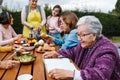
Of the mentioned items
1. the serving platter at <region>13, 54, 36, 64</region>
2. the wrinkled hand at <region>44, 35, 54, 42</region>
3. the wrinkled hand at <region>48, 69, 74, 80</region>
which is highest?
the wrinkled hand at <region>48, 69, 74, 80</region>

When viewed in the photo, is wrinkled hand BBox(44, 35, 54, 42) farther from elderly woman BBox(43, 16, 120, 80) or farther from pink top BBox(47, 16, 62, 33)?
elderly woman BBox(43, 16, 120, 80)

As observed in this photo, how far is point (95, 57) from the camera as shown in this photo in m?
2.62

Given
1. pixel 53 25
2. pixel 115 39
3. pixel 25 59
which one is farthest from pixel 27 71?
pixel 115 39

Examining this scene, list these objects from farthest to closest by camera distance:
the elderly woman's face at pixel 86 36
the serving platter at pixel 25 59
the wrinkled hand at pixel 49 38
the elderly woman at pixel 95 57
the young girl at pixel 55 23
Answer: the young girl at pixel 55 23 → the wrinkled hand at pixel 49 38 → the serving platter at pixel 25 59 → the elderly woman's face at pixel 86 36 → the elderly woman at pixel 95 57

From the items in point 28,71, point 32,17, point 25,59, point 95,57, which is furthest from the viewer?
point 32,17

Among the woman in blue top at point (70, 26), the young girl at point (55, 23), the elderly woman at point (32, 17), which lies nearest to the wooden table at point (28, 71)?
the woman in blue top at point (70, 26)

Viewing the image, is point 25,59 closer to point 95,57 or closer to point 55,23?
point 95,57

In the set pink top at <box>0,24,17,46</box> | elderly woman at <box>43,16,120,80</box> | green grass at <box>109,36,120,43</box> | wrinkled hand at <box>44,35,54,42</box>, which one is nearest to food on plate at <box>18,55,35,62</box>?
elderly woman at <box>43,16,120,80</box>

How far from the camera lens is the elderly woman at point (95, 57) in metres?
2.38

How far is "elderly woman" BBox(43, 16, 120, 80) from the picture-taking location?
238 cm

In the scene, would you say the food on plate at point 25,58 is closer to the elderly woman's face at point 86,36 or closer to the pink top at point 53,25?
the elderly woman's face at point 86,36

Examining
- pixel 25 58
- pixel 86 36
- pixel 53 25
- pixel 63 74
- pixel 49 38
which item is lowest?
pixel 53 25

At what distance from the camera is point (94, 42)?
2.75 m

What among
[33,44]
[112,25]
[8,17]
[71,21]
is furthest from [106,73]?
[112,25]
